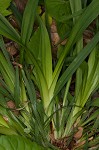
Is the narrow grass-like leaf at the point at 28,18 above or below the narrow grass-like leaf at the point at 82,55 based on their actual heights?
above

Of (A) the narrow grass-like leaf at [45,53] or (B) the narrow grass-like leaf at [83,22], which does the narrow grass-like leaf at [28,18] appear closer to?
(A) the narrow grass-like leaf at [45,53]

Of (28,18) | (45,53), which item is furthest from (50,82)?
(28,18)

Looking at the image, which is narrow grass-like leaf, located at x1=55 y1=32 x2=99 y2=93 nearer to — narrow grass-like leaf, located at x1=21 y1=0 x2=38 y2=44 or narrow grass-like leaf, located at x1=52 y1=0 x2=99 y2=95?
narrow grass-like leaf, located at x1=52 y1=0 x2=99 y2=95

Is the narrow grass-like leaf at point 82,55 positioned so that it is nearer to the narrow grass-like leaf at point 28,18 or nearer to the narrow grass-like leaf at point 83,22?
the narrow grass-like leaf at point 83,22

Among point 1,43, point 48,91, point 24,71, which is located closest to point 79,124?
point 48,91

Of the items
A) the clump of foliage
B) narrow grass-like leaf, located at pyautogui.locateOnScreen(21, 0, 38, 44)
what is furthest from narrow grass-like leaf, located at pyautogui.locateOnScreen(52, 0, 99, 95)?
narrow grass-like leaf, located at pyautogui.locateOnScreen(21, 0, 38, 44)

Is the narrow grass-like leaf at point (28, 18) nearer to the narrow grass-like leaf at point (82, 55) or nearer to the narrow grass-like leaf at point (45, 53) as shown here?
the narrow grass-like leaf at point (45, 53)

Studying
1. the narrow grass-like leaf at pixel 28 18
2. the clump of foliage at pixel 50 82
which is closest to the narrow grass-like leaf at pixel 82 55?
the clump of foliage at pixel 50 82

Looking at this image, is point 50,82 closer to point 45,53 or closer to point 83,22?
point 45,53

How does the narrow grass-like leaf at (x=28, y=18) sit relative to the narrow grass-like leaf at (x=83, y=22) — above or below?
above

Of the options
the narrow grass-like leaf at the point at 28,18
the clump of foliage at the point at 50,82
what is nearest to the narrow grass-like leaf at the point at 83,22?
the clump of foliage at the point at 50,82
